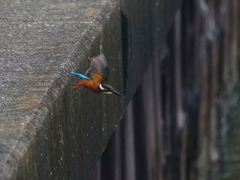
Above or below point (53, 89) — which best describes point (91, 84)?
above

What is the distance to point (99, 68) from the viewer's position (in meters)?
1.82

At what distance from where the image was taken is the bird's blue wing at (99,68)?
1.81 metres

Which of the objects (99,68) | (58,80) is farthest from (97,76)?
(58,80)

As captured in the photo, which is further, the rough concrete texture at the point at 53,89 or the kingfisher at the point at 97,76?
the kingfisher at the point at 97,76

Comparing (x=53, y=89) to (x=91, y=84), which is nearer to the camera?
(x=53, y=89)

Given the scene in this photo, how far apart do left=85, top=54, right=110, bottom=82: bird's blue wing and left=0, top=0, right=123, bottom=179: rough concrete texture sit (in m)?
0.03

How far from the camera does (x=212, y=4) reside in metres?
6.63

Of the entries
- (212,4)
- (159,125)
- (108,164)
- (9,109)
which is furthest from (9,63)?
(212,4)

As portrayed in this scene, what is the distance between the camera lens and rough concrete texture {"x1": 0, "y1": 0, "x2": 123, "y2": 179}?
1263 millimetres

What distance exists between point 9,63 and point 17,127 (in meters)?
0.53

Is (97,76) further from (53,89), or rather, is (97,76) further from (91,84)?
(53,89)

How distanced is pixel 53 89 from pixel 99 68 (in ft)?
1.24

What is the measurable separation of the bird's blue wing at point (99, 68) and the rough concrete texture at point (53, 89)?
1.3 inches

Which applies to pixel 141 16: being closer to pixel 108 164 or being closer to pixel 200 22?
pixel 108 164
